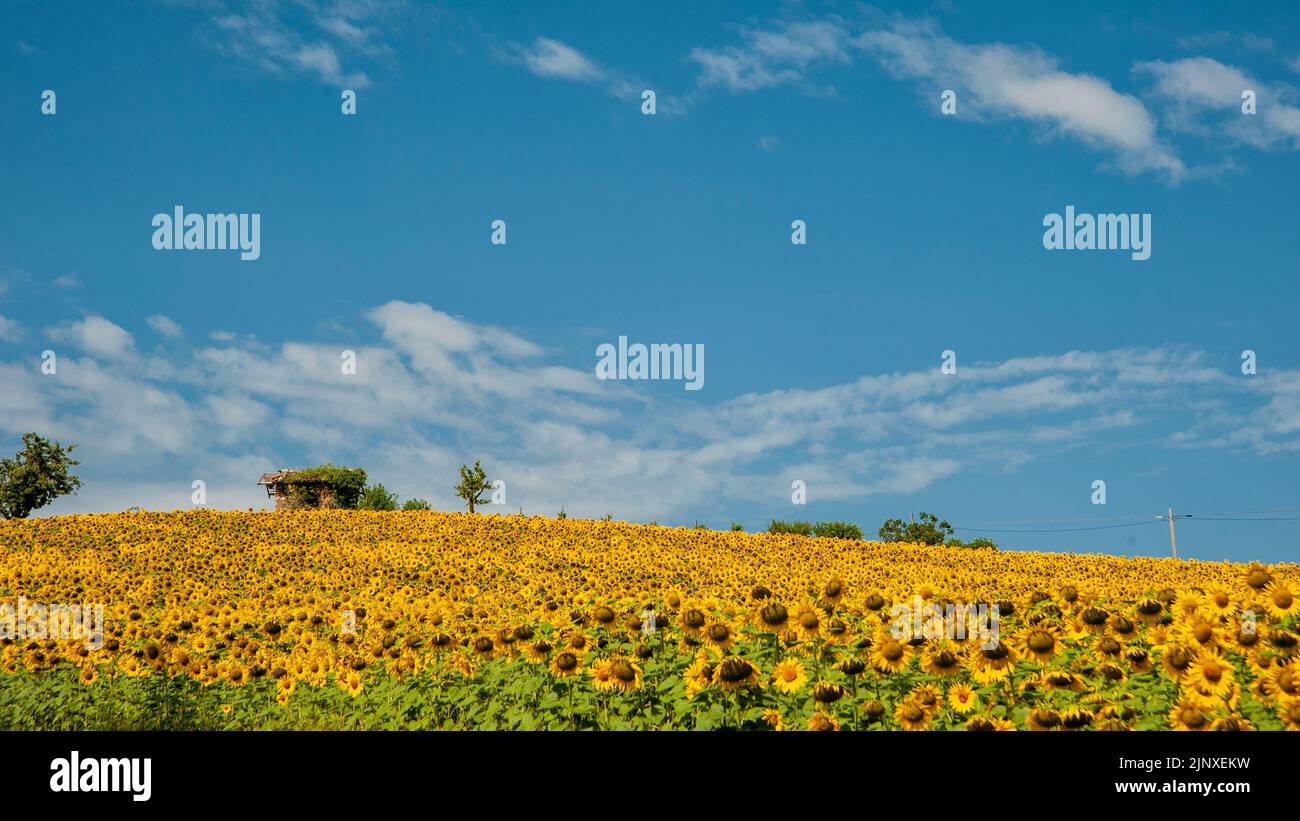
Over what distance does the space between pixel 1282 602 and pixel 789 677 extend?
372 centimetres

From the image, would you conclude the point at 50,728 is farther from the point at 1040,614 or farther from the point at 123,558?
the point at 123,558

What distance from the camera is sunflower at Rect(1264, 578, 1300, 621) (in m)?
6.83

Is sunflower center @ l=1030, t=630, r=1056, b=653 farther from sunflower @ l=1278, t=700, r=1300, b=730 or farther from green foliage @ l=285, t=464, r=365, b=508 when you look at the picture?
green foliage @ l=285, t=464, r=365, b=508

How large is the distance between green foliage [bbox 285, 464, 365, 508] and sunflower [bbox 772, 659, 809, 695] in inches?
2183

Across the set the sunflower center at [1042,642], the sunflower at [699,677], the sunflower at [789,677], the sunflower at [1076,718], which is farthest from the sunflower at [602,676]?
the sunflower at [1076,718]

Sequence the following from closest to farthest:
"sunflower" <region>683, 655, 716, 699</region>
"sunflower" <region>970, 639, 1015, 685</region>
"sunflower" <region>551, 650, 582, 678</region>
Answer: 1. "sunflower" <region>970, 639, 1015, 685</region>
2. "sunflower" <region>683, 655, 716, 699</region>
3. "sunflower" <region>551, 650, 582, 678</region>

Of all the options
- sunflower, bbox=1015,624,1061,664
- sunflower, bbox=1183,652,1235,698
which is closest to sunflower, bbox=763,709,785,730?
sunflower, bbox=1015,624,1061,664

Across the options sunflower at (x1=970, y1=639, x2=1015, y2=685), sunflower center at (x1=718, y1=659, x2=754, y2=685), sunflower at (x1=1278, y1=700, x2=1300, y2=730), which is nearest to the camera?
sunflower at (x1=1278, y1=700, x2=1300, y2=730)

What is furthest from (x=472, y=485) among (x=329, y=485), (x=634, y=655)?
(x=634, y=655)

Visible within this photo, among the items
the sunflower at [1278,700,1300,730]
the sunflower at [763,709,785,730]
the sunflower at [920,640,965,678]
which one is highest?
the sunflower at [920,640,965,678]

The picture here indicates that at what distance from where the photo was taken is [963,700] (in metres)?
6.58

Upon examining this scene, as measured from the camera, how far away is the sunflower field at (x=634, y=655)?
652 cm
